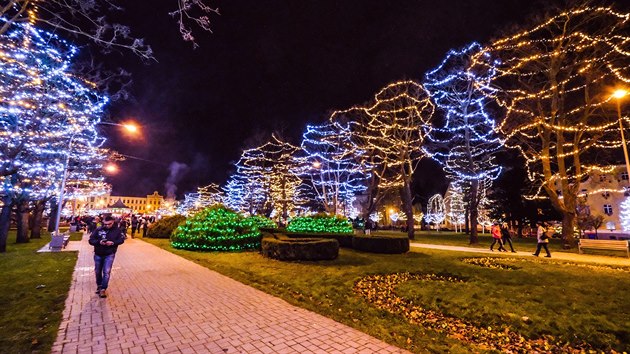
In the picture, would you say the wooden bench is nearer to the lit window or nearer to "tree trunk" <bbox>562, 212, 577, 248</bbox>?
"tree trunk" <bbox>562, 212, 577, 248</bbox>

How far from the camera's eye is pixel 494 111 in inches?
879

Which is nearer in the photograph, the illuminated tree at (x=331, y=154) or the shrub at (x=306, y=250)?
the shrub at (x=306, y=250)

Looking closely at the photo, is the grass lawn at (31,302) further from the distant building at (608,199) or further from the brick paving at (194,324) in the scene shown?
the distant building at (608,199)

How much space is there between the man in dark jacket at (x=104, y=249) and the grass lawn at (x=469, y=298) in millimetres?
3613

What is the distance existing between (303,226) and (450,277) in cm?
1352

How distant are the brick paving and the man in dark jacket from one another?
1.31 feet

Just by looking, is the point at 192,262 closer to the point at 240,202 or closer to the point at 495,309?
the point at 495,309

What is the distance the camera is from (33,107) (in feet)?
40.3

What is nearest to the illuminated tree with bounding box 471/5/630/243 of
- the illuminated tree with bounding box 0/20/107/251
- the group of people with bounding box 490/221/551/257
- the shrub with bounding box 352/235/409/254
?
the group of people with bounding box 490/221/551/257

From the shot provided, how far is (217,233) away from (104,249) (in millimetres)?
Result: 9197

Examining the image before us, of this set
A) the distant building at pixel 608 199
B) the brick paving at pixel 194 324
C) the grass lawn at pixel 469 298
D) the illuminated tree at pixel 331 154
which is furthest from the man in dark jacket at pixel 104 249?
the distant building at pixel 608 199

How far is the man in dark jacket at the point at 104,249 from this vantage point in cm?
720

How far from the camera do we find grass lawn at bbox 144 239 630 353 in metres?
5.04

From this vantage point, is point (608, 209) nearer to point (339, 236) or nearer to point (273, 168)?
point (339, 236)
